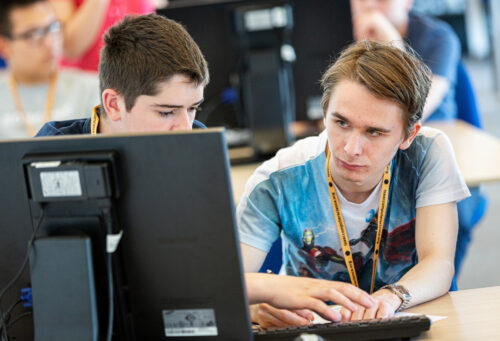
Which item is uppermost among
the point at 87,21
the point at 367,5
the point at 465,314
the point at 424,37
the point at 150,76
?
the point at 87,21

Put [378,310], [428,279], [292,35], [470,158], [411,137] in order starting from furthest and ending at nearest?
[292,35], [470,158], [411,137], [428,279], [378,310]

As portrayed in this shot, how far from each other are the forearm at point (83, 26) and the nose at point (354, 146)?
2.36m

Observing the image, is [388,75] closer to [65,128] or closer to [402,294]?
[402,294]

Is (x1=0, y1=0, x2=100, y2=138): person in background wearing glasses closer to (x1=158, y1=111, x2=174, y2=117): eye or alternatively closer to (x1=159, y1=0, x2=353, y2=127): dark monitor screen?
(x1=159, y1=0, x2=353, y2=127): dark monitor screen

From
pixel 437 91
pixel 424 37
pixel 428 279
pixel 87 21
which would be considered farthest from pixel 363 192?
pixel 87 21

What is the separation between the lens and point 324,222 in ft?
4.93

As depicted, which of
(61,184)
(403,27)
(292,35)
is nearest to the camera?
(61,184)

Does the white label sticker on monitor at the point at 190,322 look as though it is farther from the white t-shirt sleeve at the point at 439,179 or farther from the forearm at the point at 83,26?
the forearm at the point at 83,26

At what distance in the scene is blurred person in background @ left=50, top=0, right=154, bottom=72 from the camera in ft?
11.1

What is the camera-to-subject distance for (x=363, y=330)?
1.07 m

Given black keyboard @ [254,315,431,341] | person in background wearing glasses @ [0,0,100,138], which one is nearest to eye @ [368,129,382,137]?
black keyboard @ [254,315,431,341]

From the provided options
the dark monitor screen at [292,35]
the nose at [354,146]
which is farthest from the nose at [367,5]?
the nose at [354,146]

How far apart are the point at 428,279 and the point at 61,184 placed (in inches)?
31.1

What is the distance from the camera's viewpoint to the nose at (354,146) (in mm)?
1343
